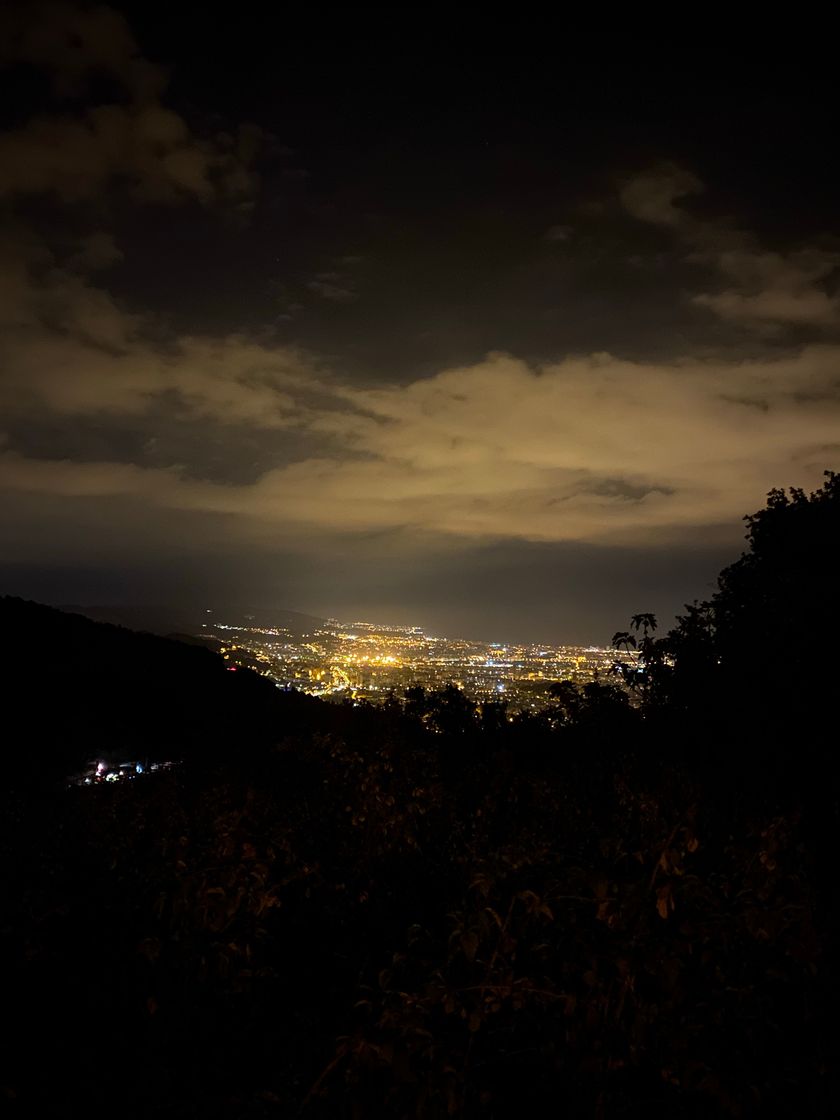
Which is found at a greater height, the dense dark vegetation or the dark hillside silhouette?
the dense dark vegetation

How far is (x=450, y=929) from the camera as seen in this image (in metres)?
4.72

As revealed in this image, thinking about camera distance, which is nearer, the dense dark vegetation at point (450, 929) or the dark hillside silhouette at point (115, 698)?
the dense dark vegetation at point (450, 929)

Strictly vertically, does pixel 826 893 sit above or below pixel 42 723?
above

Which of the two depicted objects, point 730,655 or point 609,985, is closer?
point 609,985

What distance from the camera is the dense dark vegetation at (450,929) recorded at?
248 cm

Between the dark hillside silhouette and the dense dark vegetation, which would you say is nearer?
the dense dark vegetation

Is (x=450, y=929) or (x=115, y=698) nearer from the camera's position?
(x=450, y=929)

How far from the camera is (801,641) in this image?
10.6 metres

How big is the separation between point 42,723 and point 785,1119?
34520 mm

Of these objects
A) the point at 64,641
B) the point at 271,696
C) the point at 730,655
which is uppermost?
the point at 730,655

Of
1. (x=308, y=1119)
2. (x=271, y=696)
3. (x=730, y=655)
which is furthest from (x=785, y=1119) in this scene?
(x=271, y=696)

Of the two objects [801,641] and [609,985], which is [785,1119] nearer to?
[609,985]

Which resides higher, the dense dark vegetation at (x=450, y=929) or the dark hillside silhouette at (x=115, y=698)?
the dense dark vegetation at (x=450, y=929)

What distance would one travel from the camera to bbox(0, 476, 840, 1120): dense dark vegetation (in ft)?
8.14
